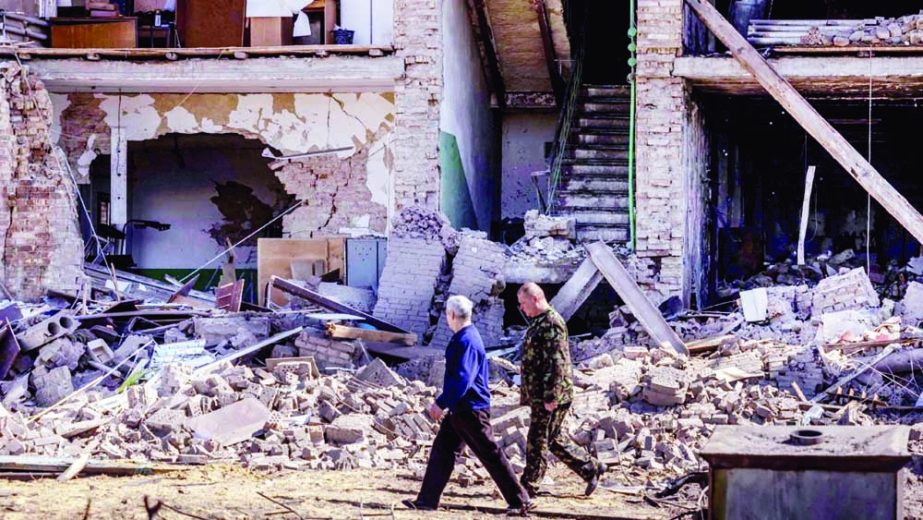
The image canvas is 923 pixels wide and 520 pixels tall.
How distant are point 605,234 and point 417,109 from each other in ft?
9.83

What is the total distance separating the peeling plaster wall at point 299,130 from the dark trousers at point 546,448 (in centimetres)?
964

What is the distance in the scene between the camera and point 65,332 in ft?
51.3

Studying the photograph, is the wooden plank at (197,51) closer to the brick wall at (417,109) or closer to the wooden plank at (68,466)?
the brick wall at (417,109)

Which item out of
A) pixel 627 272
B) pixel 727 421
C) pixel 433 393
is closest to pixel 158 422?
pixel 433 393

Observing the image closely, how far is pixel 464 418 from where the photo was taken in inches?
386

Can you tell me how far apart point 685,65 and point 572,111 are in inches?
104

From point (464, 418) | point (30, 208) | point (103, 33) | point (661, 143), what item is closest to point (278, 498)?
point (464, 418)

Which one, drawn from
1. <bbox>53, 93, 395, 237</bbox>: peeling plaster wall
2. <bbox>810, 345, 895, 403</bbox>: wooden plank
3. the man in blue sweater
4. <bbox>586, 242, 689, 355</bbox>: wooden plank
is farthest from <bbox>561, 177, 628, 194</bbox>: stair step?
the man in blue sweater

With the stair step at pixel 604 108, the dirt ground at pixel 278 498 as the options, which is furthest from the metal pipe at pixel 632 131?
the dirt ground at pixel 278 498

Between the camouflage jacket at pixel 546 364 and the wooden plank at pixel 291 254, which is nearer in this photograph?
the camouflage jacket at pixel 546 364

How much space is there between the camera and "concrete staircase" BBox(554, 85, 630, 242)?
18.7m

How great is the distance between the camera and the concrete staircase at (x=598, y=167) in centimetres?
1869

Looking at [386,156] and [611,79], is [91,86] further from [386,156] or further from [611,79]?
[611,79]

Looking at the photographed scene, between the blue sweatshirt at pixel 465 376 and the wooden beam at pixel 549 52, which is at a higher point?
the wooden beam at pixel 549 52
